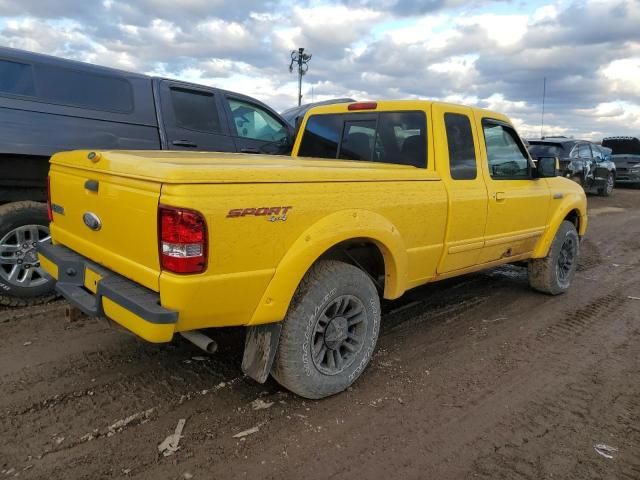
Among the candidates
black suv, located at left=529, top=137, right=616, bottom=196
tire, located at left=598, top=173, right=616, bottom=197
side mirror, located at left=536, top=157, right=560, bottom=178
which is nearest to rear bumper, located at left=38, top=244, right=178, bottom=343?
side mirror, located at left=536, top=157, right=560, bottom=178

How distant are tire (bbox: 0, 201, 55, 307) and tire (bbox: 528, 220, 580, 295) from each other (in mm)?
4839

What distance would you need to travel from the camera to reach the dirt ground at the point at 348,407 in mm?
2574

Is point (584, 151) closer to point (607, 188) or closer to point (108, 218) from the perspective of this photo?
point (607, 188)

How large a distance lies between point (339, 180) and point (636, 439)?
87.4 inches

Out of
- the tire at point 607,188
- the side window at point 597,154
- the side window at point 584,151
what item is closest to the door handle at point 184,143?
the side window at point 584,151

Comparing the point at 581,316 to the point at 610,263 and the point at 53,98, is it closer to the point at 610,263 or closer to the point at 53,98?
the point at 610,263

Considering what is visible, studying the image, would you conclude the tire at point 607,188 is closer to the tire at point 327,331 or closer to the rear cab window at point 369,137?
the rear cab window at point 369,137

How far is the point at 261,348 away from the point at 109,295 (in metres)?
0.86

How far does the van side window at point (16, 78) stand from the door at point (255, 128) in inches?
81.5

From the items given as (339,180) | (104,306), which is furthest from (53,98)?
(339,180)

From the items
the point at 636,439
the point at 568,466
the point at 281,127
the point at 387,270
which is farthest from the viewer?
the point at 281,127

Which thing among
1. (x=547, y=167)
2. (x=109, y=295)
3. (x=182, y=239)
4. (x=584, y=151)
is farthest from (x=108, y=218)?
(x=584, y=151)

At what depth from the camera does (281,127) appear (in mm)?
6484

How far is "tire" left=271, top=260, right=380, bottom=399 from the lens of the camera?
291 centimetres
